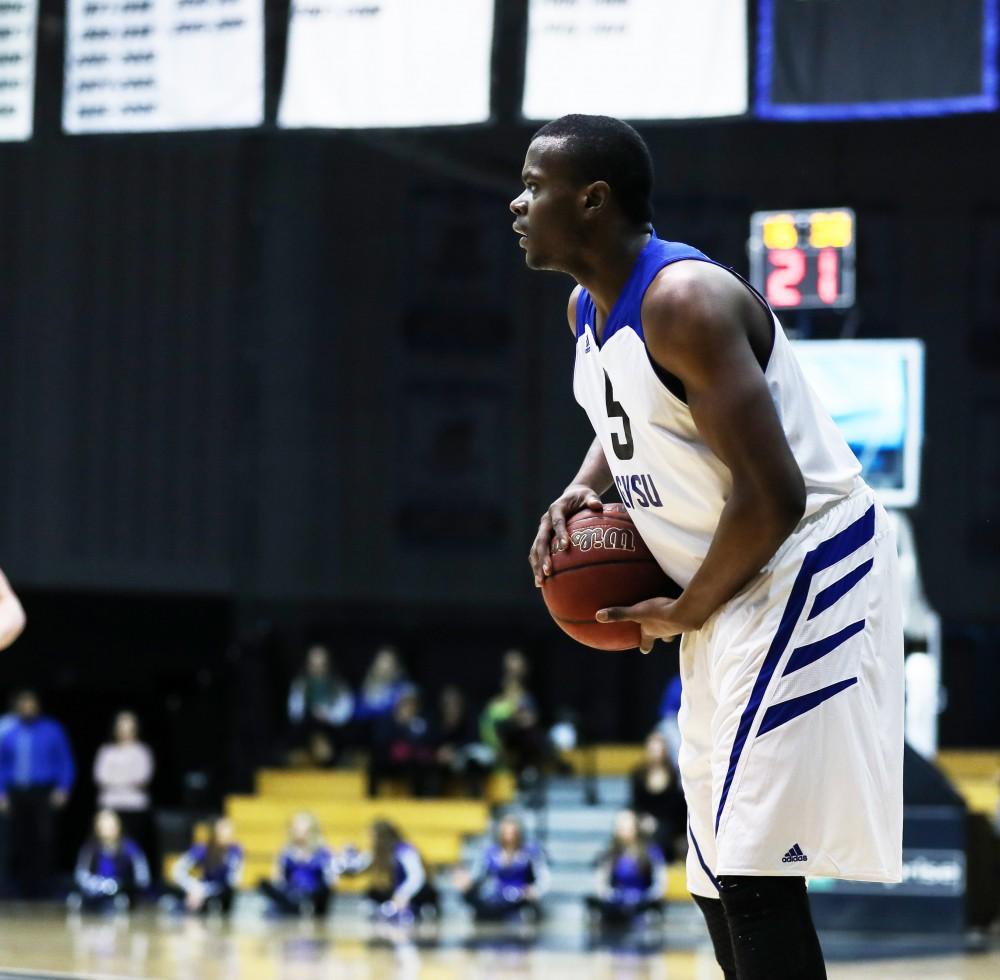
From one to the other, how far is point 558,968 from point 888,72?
16.6 ft

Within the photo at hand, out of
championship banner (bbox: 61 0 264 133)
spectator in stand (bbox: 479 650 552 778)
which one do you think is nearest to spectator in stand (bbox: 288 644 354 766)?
spectator in stand (bbox: 479 650 552 778)

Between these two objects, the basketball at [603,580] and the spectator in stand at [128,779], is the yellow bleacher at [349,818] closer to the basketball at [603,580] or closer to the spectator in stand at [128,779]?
the spectator in stand at [128,779]

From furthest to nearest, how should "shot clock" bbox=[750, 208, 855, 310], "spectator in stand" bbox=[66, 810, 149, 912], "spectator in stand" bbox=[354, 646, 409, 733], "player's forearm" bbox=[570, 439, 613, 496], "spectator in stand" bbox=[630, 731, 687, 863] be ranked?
1. "spectator in stand" bbox=[354, 646, 409, 733]
2. "spectator in stand" bbox=[66, 810, 149, 912]
3. "spectator in stand" bbox=[630, 731, 687, 863]
4. "shot clock" bbox=[750, 208, 855, 310]
5. "player's forearm" bbox=[570, 439, 613, 496]

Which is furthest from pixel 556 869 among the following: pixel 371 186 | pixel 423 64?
pixel 371 186

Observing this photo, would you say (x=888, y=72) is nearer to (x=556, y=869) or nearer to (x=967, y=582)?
(x=556, y=869)

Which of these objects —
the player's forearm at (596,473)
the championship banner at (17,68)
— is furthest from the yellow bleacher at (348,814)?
the player's forearm at (596,473)

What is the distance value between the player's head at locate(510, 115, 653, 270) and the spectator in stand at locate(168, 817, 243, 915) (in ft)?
34.0

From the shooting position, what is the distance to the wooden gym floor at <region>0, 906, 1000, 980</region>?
304 inches

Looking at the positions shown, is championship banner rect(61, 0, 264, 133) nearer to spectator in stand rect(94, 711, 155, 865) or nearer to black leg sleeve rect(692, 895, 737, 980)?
spectator in stand rect(94, 711, 155, 865)

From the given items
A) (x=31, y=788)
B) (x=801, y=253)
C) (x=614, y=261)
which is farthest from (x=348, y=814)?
(x=614, y=261)

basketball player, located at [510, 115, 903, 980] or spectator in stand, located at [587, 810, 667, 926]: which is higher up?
basketball player, located at [510, 115, 903, 980]

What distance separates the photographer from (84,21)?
10.4 metres

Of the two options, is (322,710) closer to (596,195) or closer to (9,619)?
(9,619)

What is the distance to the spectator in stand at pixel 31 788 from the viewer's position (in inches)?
525
